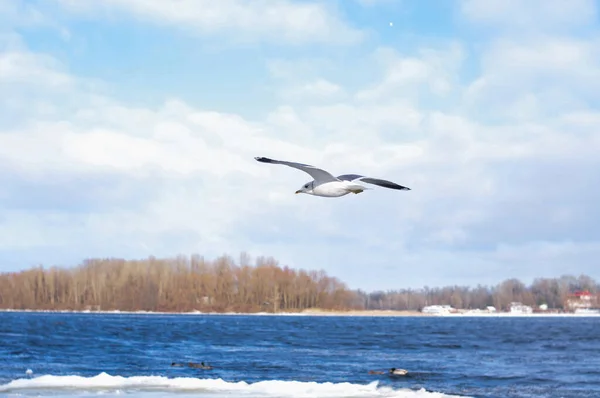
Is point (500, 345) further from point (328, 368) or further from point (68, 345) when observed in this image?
point (68, 345)

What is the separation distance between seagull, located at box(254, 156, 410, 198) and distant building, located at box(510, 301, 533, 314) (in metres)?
188

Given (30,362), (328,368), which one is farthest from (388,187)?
(30,362)

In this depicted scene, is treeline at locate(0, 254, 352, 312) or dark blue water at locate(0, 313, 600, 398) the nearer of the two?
dark blue water at locate(0, 313, 600, 398)

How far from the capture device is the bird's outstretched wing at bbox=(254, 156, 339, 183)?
→ 1329 cm

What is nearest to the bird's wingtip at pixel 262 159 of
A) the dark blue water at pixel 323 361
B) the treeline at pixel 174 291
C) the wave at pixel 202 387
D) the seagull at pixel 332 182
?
Answer: the seagull at pixel 332 182

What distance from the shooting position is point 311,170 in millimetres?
14164

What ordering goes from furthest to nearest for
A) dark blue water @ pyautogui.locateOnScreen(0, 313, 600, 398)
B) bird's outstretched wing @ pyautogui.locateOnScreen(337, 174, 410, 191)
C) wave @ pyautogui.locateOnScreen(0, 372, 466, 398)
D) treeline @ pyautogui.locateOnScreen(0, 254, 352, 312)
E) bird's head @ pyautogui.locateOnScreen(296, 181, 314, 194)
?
treeline @ pyautogui.locateOnScreen(0, 254, 352, 312)
dark blue water @ pyautogui.locateOnScreen(0, 313, 600, 398)
wave @ pyautogui.locateOnScreen(0, 372, 466, 398)
bird's head @ pyautogui.locateOnScreen(296, 181, 314, 194)
bird's outstretched wing @ pyautogui.locateOnScreen(337, 174, 410, 191)

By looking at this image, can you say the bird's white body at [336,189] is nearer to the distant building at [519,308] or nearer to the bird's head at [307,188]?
the bird's head at [307,188]

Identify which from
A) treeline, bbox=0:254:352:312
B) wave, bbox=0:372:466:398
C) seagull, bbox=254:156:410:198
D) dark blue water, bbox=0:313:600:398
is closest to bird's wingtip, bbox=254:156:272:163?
seagull, bbox=254:156:410:198

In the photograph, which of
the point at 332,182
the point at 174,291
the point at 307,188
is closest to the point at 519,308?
the point at 174,291

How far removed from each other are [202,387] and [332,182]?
14505 millimetres

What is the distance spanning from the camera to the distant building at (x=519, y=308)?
7658 inches

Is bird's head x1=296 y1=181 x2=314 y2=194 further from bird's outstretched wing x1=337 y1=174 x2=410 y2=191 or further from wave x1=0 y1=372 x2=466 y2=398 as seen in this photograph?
wave x1=0 y1=372 x2=466 y2=398

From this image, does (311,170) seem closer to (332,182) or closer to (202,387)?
(332,182)
